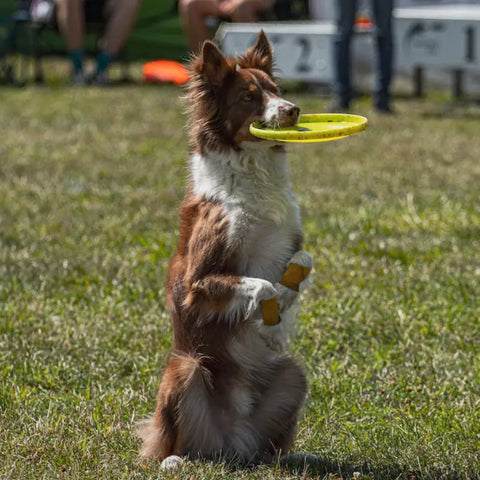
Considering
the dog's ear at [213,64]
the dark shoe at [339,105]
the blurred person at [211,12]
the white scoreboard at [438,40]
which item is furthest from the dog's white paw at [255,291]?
the blurred person at [211,12]

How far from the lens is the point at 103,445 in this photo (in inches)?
134

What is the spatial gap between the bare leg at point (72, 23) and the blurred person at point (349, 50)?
4.05 metres

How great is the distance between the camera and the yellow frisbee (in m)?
3.03

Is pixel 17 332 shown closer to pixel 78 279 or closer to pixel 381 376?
pixel 78 279

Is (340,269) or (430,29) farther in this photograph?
(430,29)

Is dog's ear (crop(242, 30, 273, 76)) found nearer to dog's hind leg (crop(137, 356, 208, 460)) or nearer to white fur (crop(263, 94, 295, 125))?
white fur (crop(263, 94, 295, 125))

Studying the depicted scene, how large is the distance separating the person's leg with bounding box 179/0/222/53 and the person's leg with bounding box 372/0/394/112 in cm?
320

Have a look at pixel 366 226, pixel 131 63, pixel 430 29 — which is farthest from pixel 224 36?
pixel 366 226

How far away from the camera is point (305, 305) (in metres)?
4.92

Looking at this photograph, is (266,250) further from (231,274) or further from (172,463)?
(172,463)

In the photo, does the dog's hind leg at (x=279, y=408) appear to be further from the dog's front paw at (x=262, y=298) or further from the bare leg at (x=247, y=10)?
the bare leg at (x=247, y=10)

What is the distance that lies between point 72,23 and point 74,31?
0.37 ft

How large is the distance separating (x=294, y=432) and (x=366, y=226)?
3066 millimetres

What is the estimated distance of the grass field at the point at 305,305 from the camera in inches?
135
